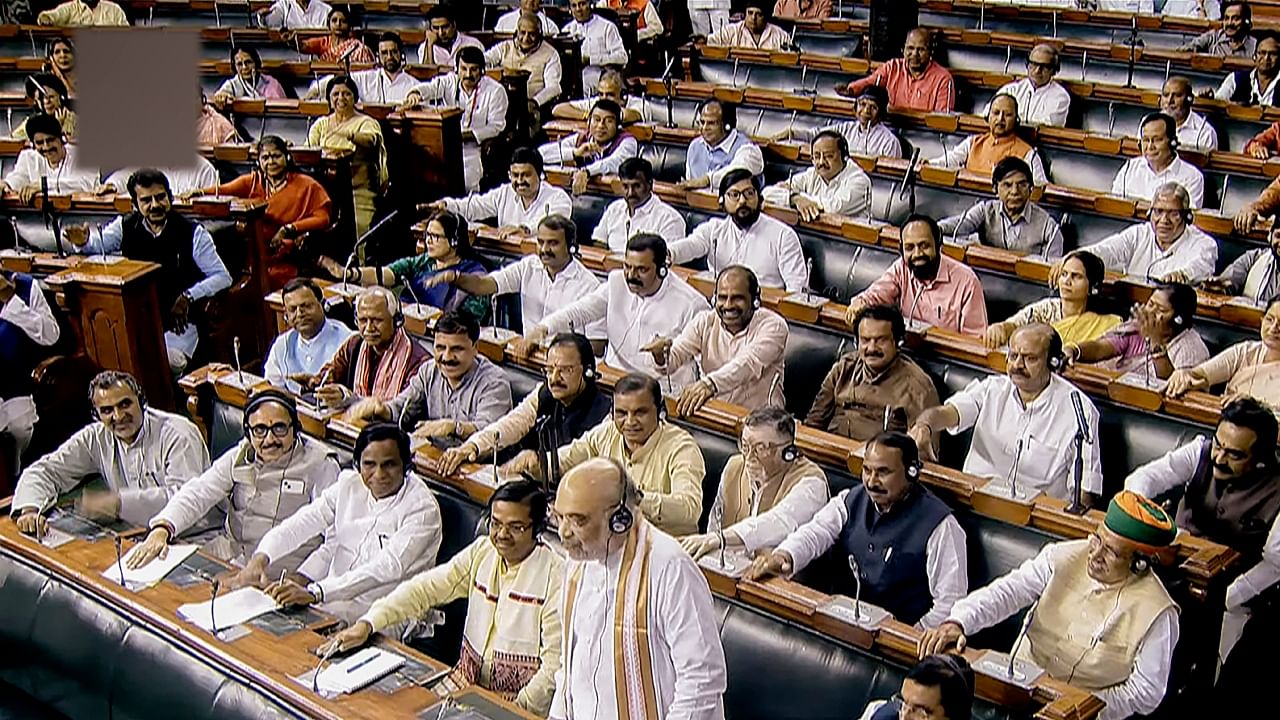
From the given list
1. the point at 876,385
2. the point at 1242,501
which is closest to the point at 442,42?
the point at 876,385

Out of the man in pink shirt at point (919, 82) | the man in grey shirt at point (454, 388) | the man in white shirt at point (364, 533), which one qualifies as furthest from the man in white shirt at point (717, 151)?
the man in white shirt at point (364, 533)

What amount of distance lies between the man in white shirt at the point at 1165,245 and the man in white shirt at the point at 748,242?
1069 millimetres

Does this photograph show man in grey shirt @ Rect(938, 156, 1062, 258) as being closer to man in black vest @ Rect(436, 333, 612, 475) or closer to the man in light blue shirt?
man in black vest @ Rect(436, 333, 612, 475)

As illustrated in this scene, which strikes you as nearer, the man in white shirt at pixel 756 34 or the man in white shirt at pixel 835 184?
the man in white shirt at pixel 835 184

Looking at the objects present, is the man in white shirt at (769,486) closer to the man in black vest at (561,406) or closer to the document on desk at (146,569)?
the man in black vest at (561,406)

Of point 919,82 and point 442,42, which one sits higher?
point 442,42

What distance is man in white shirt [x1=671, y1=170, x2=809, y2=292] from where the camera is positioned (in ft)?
15.6

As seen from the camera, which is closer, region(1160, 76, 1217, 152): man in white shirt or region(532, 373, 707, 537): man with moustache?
region(532, 373, 707, 537): man with moustache

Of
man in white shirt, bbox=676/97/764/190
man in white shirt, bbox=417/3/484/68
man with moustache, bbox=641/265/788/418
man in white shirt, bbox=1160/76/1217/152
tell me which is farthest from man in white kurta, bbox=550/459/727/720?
man in white shirt, bbox=417/3/484/68

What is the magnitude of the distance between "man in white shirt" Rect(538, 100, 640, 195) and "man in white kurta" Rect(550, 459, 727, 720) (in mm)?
3642

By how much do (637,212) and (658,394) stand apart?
2.01 meters

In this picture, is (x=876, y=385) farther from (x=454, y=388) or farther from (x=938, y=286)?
(x=454, y=388)

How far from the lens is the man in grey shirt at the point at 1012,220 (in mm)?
4785

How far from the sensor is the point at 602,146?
19.6 ft
